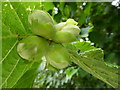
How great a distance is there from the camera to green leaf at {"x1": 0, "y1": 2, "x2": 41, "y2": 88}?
674 millimetres

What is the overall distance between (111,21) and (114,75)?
146 cm

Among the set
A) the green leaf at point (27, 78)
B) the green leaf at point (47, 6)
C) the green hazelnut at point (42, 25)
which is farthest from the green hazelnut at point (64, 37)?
the green leaf at point (47, 6)

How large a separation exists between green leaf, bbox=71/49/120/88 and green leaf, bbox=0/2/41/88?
175 mm

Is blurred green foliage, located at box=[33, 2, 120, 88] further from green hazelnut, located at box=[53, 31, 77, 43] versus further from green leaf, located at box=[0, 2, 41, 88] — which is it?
green hazelnut, located at box=[53, 31, 77, 43]

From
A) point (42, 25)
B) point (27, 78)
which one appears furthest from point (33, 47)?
point (27, 78)

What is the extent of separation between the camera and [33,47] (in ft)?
1.95

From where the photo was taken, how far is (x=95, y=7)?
7.27 feet

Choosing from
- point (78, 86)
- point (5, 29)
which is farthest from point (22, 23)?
point (78, 86)

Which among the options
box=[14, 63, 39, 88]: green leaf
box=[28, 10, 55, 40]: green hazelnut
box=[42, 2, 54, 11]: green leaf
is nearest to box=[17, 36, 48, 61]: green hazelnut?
box=[28, 10, 55, 40]: green hazelnut

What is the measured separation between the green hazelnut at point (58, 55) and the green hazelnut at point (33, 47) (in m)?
0.02

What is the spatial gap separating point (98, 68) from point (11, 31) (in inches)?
11.7

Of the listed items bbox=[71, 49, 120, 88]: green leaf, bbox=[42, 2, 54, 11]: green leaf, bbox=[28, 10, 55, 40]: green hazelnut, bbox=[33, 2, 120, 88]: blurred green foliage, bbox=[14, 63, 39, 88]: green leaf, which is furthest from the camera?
bbox=[33, 2, 120, 88]: blurred green foliage

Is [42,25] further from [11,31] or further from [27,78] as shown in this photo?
[27,78]

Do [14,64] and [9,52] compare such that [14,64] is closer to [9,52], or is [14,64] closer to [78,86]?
[9,52]
